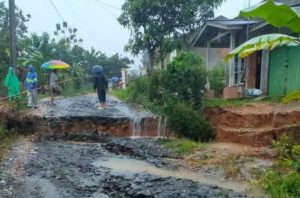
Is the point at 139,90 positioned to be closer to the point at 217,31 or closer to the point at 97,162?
the point at 217,31

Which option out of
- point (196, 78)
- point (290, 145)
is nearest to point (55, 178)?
point (290, 145)

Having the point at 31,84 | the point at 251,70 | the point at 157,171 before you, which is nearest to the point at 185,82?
the point at 251,70

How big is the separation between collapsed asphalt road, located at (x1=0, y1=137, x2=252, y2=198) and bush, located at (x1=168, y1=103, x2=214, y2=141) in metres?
0.99

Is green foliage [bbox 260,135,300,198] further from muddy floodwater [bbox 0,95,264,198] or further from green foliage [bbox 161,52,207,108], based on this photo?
green foliage [bbox 161,52,207,108]

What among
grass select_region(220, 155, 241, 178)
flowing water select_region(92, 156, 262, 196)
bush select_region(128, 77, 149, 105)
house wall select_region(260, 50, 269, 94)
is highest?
house wall select_region(260, 50, 269, 94)

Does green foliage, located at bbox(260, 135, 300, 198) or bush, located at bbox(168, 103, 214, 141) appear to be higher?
bush, located at bbox(168, 103, 214, 141)

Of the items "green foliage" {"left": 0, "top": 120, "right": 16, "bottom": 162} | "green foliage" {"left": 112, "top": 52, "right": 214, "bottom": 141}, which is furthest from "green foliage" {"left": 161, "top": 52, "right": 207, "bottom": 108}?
"green foliage" {"left": 0, "top": 120, "right": 16, "bottom": 162}

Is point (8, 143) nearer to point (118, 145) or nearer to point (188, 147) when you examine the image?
point (118, 145)

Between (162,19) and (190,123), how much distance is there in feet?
34.3

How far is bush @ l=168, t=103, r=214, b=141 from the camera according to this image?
12703 millimetres

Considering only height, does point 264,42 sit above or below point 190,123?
above

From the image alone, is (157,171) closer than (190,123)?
Yes

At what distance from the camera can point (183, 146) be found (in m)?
11.9

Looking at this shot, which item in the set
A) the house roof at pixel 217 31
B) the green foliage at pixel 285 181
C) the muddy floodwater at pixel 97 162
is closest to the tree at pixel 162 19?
the house roof at pixel 217 31
